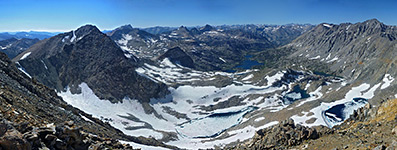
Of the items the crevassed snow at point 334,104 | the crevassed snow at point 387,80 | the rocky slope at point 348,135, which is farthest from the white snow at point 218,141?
the crevassed snow at point 387,80

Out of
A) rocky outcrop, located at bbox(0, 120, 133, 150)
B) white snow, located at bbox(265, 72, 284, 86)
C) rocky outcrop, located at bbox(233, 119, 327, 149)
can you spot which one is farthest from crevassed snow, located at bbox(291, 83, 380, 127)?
rocky outcrop, located at bbox(0, 120, 133, 150)

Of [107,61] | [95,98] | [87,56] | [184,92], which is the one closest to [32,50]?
[87,56]

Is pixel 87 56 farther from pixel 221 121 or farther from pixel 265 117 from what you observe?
pixel 265 117

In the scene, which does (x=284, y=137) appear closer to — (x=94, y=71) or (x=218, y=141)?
(x=218, y=141)

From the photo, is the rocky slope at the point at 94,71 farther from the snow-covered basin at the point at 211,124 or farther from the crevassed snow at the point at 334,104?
the crevassed snow at the point at 334,104

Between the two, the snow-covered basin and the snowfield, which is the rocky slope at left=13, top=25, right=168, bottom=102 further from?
the snow-covered basin

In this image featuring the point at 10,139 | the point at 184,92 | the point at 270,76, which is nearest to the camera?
the point at 10,139

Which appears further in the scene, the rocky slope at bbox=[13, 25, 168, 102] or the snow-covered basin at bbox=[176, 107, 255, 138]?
the rocky slope at bbox=[13, 25, 168, 102]
